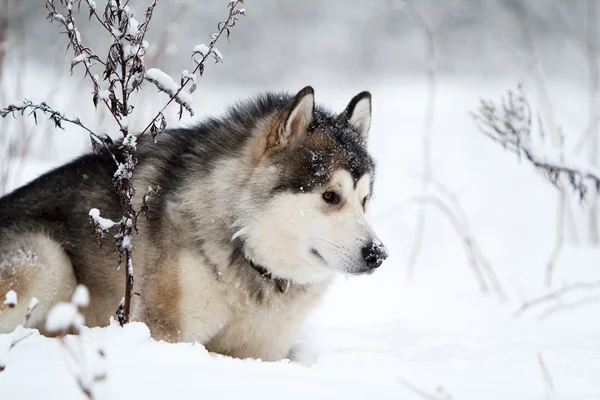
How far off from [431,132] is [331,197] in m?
8.78

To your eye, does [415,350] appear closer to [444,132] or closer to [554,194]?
[554,194]

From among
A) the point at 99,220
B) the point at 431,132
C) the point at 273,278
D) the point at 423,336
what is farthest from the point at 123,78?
the point at 431,132

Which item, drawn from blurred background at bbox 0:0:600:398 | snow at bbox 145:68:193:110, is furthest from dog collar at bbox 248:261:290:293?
snow at bbox 145:68:193:110

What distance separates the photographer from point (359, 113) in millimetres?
3301

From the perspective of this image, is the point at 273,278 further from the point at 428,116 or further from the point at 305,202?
the point at 428,116

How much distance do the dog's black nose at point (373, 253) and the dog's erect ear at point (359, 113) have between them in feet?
2.66

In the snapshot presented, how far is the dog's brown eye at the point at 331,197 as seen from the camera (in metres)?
2.84

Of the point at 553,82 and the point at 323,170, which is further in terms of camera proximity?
the point at 553,82

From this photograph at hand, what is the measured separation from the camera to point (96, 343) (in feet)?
7.25

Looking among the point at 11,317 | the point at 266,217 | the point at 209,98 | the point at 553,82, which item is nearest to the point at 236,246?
the point at 266,217

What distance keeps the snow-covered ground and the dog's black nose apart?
0.44 meters

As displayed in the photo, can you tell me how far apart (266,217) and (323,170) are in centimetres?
36

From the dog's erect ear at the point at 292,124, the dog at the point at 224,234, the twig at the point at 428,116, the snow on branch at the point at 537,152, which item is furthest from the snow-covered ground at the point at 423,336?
the dog's erect ear at the point at 292,124

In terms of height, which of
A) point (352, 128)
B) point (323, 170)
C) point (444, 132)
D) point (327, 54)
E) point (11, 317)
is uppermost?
point (327, 54)
